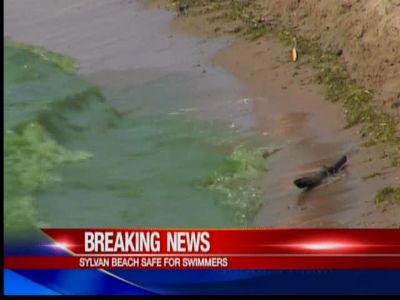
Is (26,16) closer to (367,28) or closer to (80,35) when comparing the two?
(80,35)

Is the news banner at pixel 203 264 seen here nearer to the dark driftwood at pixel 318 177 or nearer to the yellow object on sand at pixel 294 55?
the dark driftwood at pixel 318 177

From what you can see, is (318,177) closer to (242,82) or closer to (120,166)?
(120,166)

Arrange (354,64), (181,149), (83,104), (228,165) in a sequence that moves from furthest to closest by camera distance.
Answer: (83,104) < (354,64) < (181,149) < (228,165)

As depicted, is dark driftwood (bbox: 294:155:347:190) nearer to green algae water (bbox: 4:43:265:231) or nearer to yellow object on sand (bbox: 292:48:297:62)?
green algae water (bbox: 4:43:265:231)

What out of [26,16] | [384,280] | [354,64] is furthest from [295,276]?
[26,16]

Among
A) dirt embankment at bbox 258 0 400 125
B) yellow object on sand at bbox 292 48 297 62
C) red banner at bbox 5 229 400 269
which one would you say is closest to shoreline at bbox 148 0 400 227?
yellow object on sand at bbox 292 48 297 62

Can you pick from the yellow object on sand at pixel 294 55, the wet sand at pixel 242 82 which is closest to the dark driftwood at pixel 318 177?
the wet sand at pixel 242 82
